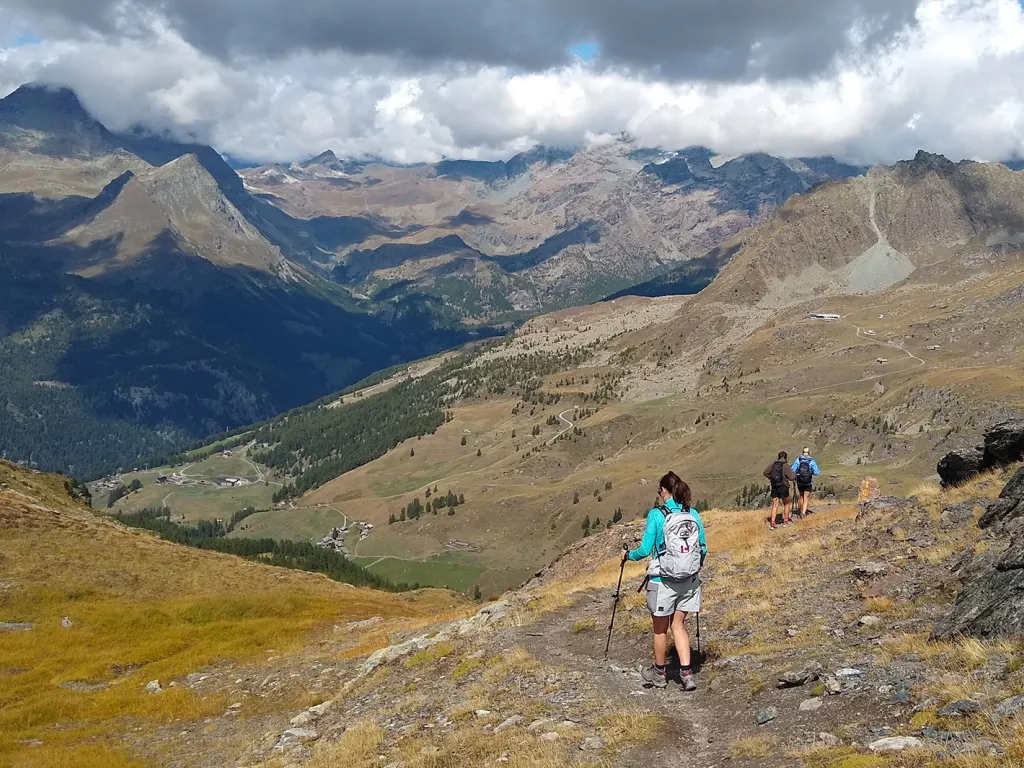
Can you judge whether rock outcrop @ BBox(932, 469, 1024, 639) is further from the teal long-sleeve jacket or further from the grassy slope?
the grassy slope

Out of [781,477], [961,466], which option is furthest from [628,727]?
[961,466]

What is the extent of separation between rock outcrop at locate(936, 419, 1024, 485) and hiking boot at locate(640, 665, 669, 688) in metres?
24.3

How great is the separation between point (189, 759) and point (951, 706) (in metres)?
22.2

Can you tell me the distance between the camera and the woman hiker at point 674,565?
16.2m

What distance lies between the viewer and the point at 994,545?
60.8 ft

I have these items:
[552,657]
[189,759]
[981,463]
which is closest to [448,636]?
[552,657]

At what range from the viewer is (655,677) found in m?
17.1

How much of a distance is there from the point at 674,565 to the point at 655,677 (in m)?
3.10

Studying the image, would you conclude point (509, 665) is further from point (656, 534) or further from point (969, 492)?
point (969, 492)

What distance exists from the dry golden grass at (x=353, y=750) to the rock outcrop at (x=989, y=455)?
29.9 metres

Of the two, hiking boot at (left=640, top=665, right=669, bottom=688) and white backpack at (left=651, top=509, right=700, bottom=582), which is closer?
white backpack at (left=651, top=509, right=700, bottom=582)

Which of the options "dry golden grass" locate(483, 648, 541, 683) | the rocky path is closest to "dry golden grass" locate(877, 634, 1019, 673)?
the rocky path

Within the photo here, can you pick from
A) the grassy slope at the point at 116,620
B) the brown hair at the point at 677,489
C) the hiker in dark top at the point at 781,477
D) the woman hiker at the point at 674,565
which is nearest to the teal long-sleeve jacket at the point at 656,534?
the woman hiker at the point at 674,565

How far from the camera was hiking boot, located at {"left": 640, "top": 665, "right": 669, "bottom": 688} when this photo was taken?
16828 mm
